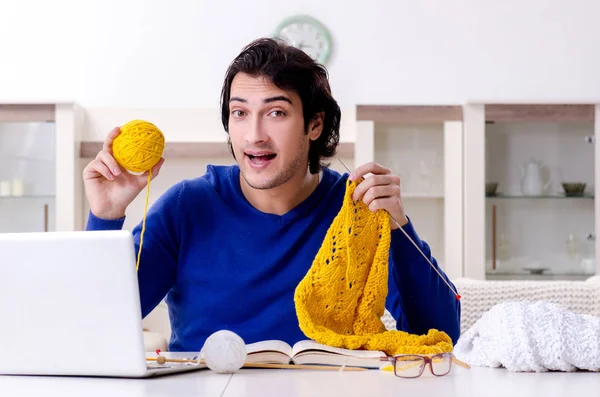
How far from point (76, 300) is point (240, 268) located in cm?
61

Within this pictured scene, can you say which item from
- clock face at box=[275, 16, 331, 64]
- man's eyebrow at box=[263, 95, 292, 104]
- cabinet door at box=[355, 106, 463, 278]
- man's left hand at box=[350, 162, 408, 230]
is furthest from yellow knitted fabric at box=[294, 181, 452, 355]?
clock face at box=[275, 16, 331, 64]

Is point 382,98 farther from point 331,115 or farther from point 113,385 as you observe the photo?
point 113,385

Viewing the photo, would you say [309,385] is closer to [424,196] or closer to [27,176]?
[424,196]

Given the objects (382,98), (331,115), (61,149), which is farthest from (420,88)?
(331,115)

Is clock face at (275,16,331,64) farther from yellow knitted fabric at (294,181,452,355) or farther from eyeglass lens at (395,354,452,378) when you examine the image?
eyeglass lens at (395,354,452,378)

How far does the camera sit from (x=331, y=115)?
1.79 m

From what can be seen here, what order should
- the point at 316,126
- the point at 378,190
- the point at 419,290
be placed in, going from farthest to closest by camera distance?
the point at 316,126, the point at 419,290, the point at 378,190

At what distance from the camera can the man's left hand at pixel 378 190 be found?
4.74ft

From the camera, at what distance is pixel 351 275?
4.77ft

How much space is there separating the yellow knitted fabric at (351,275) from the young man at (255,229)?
0.26ft

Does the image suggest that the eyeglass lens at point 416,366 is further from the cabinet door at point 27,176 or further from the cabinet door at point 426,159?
the cabinet door at point 27,176

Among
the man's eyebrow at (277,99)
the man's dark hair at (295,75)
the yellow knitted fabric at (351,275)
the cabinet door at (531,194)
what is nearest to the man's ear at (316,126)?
the man's dark hair at (295,75)

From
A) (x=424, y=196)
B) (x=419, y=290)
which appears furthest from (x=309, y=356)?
(x=424, y=196)

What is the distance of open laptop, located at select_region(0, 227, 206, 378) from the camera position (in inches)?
40.9
